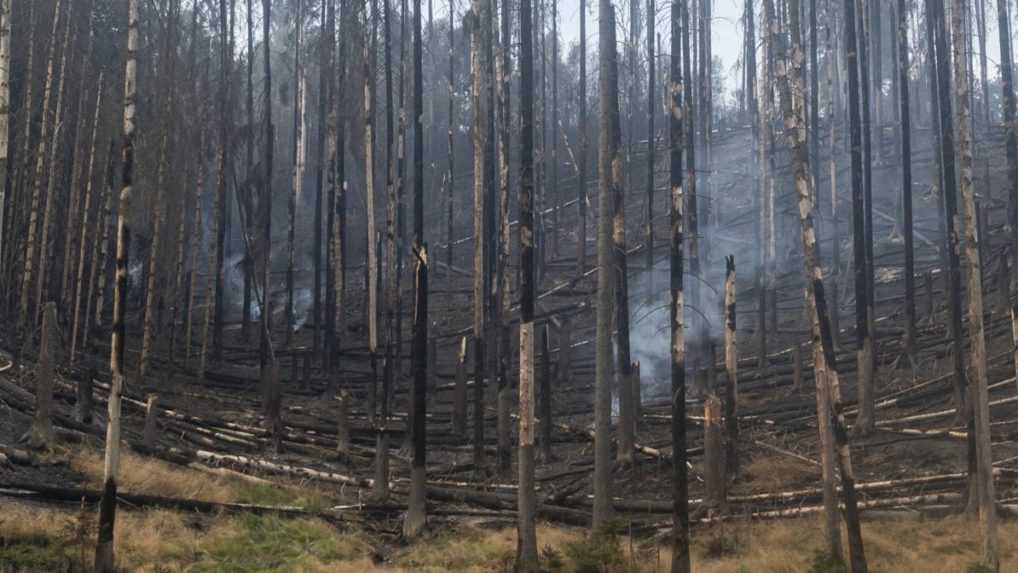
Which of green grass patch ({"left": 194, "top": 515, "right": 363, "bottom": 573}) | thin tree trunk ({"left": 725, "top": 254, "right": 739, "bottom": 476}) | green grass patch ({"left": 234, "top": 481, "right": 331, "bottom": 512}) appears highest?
thin tree trunk ({"left": 725, "top": 254, "right": 739, "bottom": 476})

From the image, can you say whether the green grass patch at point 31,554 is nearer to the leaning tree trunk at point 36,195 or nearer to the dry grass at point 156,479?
the dry grass at point 156,479

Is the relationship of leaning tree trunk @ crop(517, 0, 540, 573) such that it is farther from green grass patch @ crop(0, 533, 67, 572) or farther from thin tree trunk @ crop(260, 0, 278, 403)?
thin tree trunk @ crop(260, 0, 278, 403)

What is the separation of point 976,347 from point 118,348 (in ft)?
31.8

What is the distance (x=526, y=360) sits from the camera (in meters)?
10.8

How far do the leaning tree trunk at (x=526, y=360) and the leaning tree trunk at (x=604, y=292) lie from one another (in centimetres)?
138

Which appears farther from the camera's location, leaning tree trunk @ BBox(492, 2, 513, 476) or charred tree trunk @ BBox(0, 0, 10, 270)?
leaning tree trunk @ BBox(492, 2, 513, 476)

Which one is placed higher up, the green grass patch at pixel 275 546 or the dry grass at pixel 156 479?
the dry grass at pixel 156 479

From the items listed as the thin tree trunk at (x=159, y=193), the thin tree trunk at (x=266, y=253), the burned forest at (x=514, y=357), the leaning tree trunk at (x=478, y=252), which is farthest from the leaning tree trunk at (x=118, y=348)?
the thin tree trunk at (x=159, y=193)

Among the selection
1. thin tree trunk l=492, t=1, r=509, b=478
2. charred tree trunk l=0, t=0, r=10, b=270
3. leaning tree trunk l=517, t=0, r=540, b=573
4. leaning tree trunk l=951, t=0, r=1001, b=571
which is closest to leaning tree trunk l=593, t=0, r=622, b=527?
leaning tree trunk l=517, t=0, r=540, b=573

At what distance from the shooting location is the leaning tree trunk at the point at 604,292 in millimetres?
12016

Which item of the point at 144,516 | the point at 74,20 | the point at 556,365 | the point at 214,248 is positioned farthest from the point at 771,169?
the point at 144,516

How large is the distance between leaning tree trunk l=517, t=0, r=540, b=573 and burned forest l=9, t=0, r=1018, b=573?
1.8 inches

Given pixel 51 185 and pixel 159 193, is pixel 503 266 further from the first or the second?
pixel 51 185

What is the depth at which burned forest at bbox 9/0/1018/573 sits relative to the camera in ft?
35.9
